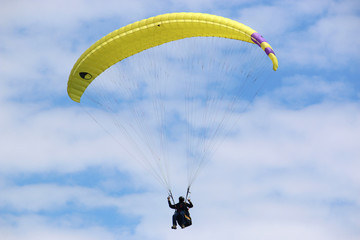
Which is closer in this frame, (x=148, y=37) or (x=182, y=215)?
(x=182, y=215)

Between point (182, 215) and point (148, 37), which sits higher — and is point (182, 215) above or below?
below

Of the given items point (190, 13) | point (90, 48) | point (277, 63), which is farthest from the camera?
point (90, 48)

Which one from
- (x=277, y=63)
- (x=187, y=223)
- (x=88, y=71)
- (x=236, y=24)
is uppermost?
(x=88, y=71)

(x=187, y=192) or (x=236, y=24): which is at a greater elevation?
(x=236, y=24)

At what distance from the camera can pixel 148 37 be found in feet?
98.5

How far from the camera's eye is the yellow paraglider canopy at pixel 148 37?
28.0 m

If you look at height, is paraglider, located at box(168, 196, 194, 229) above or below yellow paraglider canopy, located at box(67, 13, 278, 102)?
below

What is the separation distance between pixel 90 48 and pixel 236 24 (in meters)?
6.53

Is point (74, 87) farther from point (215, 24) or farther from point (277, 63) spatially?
point (277, 63)

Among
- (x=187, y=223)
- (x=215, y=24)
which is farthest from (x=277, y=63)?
(x=187, y=223)

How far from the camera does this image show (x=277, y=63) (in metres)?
26.6

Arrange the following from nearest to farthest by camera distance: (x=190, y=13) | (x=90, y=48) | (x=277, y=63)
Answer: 1. (x=277, y=63)
2. (x=190, y=13)
3. (x=90, y=48)

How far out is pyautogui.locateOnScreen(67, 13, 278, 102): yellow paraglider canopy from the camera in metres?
28.0

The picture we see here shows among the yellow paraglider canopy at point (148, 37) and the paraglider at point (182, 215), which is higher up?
the yellow paraglider canopy at point (148, 37)
